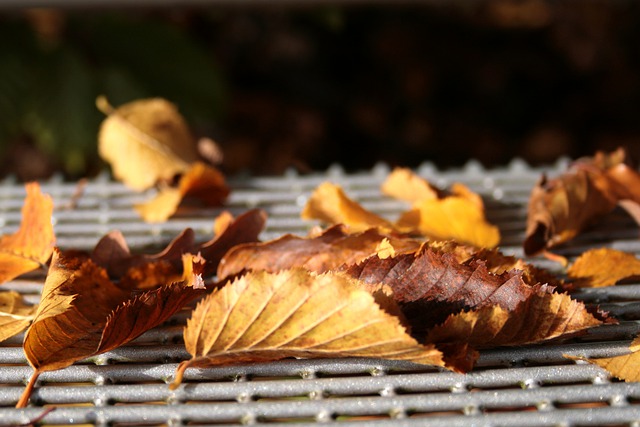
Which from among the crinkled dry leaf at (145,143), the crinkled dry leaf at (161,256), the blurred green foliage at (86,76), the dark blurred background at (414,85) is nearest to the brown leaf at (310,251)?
the crinkled dry leaf at (161,256)

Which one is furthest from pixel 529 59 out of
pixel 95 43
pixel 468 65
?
pixel 95 43

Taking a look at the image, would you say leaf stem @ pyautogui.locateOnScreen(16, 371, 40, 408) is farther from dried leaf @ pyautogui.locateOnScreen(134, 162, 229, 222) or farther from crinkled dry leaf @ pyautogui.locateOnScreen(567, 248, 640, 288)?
crinkled dry leaf @ pyautogui.locateOnScreen(567, 248, 640, 288)

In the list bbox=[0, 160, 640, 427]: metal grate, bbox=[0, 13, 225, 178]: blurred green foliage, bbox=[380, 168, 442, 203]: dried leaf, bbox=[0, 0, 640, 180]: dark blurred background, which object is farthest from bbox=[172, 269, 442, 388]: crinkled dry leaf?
bbox=[0, 0, 640, 180]: dark blurred background

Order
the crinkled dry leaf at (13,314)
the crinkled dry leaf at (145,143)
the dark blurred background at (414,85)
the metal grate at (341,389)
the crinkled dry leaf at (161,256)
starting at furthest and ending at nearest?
1. the dark blurred background at (414,85)
2. the crinkled dry leaf at (145,143)
3. the crinkled dry leaf at (161,256)
4. the crinkled dry leaf at (13,314)
5. the metal grate at (341,389)

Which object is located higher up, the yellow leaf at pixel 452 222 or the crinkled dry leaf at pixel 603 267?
the yellow leaf at pixel 452 222

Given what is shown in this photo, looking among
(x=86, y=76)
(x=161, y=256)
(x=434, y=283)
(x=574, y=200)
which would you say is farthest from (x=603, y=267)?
(x=86, y=76)

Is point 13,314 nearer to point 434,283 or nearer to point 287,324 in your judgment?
point 287,324

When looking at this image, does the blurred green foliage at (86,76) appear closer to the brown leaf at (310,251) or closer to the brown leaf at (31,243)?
the brown leaf at (31,243)
